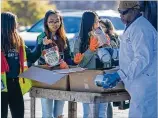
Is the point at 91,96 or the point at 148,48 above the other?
the point at 148,48

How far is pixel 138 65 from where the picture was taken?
4.75 metres

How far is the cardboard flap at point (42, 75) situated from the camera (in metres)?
5.11

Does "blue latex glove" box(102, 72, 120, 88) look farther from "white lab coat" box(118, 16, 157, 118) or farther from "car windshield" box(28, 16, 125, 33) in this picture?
"car windshield" box(28, 16, 125, 33)

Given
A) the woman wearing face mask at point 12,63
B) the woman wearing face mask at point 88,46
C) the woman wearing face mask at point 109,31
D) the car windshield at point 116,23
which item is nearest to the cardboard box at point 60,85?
the woman wearing face mask at point 12,63

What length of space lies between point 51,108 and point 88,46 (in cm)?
83

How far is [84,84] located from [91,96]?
0.17m

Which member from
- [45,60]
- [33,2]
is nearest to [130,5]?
[45,60]

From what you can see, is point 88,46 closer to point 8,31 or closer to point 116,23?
point 8,31

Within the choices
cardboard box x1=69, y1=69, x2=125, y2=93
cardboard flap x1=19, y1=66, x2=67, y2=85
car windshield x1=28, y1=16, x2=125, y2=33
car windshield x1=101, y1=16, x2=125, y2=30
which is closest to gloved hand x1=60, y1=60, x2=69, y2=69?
cardboard flap x1=19, y1=66, x2=67, y2=85

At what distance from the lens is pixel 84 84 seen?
5.09 m

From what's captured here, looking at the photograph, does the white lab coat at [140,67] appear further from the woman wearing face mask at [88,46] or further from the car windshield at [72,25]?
the car windshield at [72,25]

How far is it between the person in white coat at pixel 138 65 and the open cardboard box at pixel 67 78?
0.20 metres

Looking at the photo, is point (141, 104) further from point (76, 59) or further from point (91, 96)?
point (76, 59)

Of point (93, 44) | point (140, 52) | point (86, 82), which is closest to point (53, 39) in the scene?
point (93, 44)
